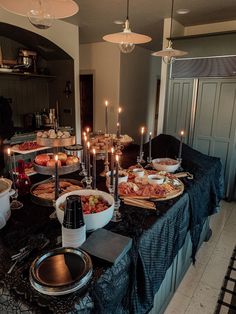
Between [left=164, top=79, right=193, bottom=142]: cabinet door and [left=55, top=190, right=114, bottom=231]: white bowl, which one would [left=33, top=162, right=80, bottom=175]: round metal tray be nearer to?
[left=55, top=190, right=114, bottom=231]: white bowl

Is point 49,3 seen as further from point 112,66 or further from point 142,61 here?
point 142,61

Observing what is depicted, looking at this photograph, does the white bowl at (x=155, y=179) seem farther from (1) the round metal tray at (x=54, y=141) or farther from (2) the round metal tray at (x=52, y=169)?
(1) the round metal tray at (x=54, y=141)

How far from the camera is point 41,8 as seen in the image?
133 centimetres

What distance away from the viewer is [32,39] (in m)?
4.07

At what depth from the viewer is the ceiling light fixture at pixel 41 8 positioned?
1.28 m

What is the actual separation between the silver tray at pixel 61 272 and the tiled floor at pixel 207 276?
4.35 feet

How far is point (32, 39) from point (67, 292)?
A: 431cm

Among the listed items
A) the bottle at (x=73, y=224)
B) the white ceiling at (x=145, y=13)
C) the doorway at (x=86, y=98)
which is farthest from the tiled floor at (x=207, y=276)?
the doorway at (x=86, y=98)

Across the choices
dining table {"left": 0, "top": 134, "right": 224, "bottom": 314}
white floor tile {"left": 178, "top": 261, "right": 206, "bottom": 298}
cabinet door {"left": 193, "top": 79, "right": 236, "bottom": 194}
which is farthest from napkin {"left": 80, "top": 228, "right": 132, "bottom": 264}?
cabinet door {"left": 193, "top": 79, "right": 236, "bottom": 194}

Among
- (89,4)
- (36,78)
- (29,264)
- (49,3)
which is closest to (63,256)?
(29,264)

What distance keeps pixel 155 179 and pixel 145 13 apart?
302cm

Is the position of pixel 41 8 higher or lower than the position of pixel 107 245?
higher

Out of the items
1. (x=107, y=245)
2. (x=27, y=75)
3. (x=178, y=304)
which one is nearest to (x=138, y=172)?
(x=107, y=245)

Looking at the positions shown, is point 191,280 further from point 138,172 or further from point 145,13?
point 145,13
